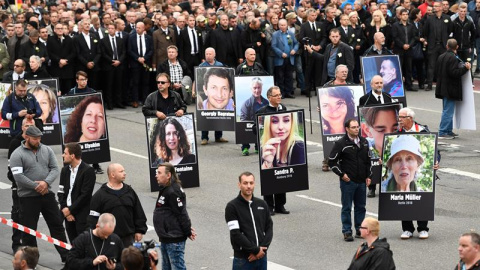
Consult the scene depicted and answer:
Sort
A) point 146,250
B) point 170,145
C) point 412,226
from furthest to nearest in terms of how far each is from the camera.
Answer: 1. point 170,145
2. point 412,226
3. point 146,250

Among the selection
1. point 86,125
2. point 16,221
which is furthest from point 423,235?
point 86,125

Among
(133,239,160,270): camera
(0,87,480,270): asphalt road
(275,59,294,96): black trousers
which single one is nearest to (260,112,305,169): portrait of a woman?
(0,87,480,270): asphalt road

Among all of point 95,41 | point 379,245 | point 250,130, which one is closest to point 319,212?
point 250,130

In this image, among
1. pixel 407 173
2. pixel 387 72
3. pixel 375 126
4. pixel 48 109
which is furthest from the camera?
pixel 387 72

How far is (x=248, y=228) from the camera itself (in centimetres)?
1444

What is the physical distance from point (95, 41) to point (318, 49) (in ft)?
18.0

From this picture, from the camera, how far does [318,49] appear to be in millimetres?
29922

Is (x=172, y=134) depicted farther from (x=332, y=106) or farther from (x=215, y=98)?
(x=215, y=98)

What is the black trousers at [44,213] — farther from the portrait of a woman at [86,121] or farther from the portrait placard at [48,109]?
the portrait placard at [48,109]

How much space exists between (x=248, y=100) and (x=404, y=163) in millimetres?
6090

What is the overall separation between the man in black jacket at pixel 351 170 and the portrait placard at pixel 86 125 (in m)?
5.67

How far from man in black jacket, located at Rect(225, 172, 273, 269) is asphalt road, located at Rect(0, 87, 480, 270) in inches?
78.8

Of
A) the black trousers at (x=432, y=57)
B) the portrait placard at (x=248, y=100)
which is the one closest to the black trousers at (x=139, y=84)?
the portrait placard at (x=248, y=100)

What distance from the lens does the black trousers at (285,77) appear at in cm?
3027
